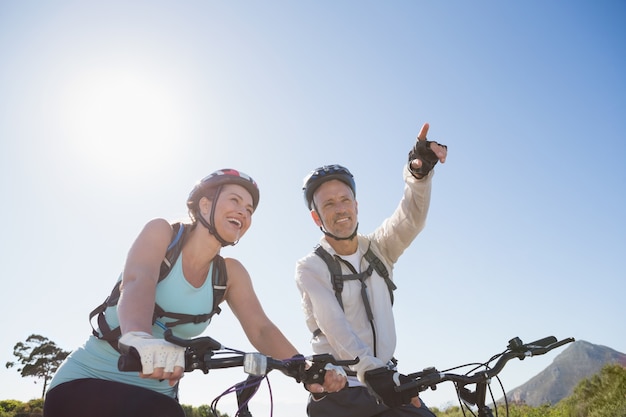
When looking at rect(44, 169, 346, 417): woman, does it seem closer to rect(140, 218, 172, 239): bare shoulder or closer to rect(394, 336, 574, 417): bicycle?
rect(140, 218, 172, 239): bare shoulder

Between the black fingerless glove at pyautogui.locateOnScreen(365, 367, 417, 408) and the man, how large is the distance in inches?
18.1

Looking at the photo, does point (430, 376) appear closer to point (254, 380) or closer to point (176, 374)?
point (254, 380)

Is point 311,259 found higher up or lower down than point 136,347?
higher up

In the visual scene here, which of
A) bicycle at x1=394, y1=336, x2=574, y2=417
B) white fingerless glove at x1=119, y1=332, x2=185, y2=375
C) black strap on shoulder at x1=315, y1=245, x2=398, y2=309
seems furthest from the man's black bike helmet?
white fingerless glove at x1=119, y1=332, x2=185, y2=375

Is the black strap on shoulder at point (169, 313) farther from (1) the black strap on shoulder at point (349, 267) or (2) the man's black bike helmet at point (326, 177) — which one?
(2) the man's black bike helmet at point (326, 177)

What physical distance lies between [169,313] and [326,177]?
2.54 m

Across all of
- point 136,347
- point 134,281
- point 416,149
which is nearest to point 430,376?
point 136,347

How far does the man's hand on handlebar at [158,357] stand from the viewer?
213 cm

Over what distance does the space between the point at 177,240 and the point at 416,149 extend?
293 centimetres

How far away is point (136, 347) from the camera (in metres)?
2.18

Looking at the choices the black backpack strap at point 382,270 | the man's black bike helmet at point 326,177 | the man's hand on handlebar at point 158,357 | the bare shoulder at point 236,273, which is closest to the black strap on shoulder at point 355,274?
the black backpack strap at point 382,270

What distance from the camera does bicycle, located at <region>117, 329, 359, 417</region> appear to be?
219 centimetres

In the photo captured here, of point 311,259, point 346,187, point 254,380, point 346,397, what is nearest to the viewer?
point 254,380

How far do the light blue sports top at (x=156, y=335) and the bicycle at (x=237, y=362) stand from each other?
79cm
